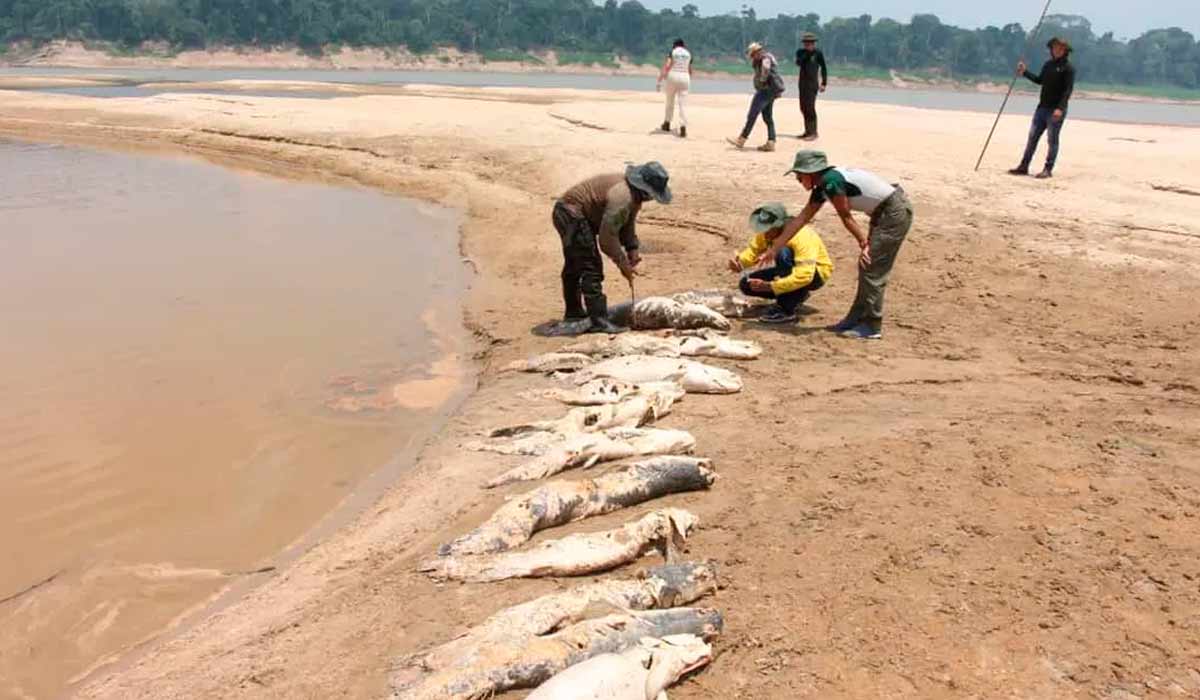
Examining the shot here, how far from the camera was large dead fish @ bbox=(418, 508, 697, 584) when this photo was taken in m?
4.71

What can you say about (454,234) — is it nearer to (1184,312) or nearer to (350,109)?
(1184,312)

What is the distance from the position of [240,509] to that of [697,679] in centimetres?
351

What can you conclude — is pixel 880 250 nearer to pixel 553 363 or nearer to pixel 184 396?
pixel 553 363

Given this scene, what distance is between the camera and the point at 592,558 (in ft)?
15.7

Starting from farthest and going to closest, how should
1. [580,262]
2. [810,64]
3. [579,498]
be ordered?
[810,64] < [580,262] < [579,498]

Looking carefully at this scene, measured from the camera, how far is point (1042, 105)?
1358 centimetres

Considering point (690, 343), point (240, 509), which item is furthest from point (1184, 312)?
point (240, 509)

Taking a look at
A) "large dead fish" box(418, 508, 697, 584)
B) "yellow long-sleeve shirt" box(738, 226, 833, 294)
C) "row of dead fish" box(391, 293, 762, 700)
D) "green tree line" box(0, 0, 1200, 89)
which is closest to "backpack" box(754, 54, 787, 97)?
"yellow long-sleeve shirt" box(738, 226, 833, 294)

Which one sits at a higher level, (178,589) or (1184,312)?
(1184,312)

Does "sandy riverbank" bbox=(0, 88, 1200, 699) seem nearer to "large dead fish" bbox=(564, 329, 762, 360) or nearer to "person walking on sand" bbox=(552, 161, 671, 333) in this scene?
"large dead fish" bbox=(564, 329, 762, 360)

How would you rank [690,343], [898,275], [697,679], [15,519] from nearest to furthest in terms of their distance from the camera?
[697,679], [15,519], [690,343], [898,275]

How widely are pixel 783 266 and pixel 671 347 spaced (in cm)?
167

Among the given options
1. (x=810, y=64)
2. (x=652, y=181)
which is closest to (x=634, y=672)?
(x=652, y=181)

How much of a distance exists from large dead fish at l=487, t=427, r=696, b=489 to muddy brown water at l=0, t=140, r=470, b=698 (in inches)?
47.5
